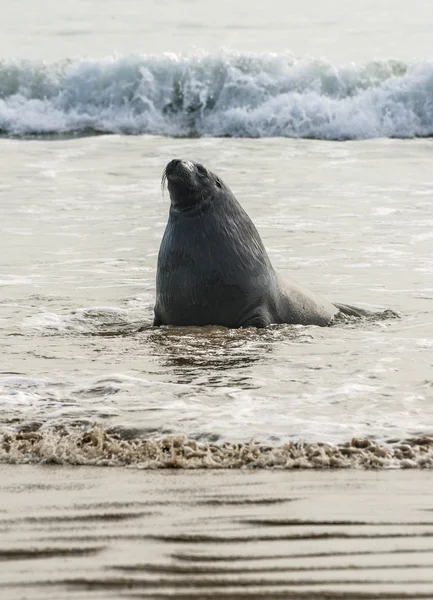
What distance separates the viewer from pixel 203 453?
4.65m

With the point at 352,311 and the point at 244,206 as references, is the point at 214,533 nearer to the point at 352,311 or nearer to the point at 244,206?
the point at 352,311

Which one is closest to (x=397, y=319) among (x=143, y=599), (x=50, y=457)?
(x=50, y=457)

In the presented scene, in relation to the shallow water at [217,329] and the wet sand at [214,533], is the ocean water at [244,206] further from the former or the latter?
the wet sand at [214,533]

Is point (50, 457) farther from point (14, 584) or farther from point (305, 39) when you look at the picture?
point (305, 39)

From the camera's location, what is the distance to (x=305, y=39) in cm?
3036

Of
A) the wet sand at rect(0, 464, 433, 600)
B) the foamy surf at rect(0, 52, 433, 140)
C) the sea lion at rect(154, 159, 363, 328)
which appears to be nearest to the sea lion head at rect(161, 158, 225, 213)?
the sea lion at rect(154, 159, 363, 328)

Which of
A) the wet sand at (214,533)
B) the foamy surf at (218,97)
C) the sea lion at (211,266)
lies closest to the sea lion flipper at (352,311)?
the sea lion at (211,266)

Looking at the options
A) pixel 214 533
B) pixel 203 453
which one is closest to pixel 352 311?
pixel 203 453

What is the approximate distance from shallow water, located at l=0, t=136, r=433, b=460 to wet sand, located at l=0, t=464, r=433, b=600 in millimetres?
728

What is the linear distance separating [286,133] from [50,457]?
17.9m

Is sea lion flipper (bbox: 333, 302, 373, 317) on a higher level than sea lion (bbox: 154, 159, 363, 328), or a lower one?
lower

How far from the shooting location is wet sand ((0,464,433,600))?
10.4ft

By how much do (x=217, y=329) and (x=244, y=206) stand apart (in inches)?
241

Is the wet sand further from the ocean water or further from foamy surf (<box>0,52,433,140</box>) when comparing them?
foamy surf (<box>0,52,433,140</box>)
